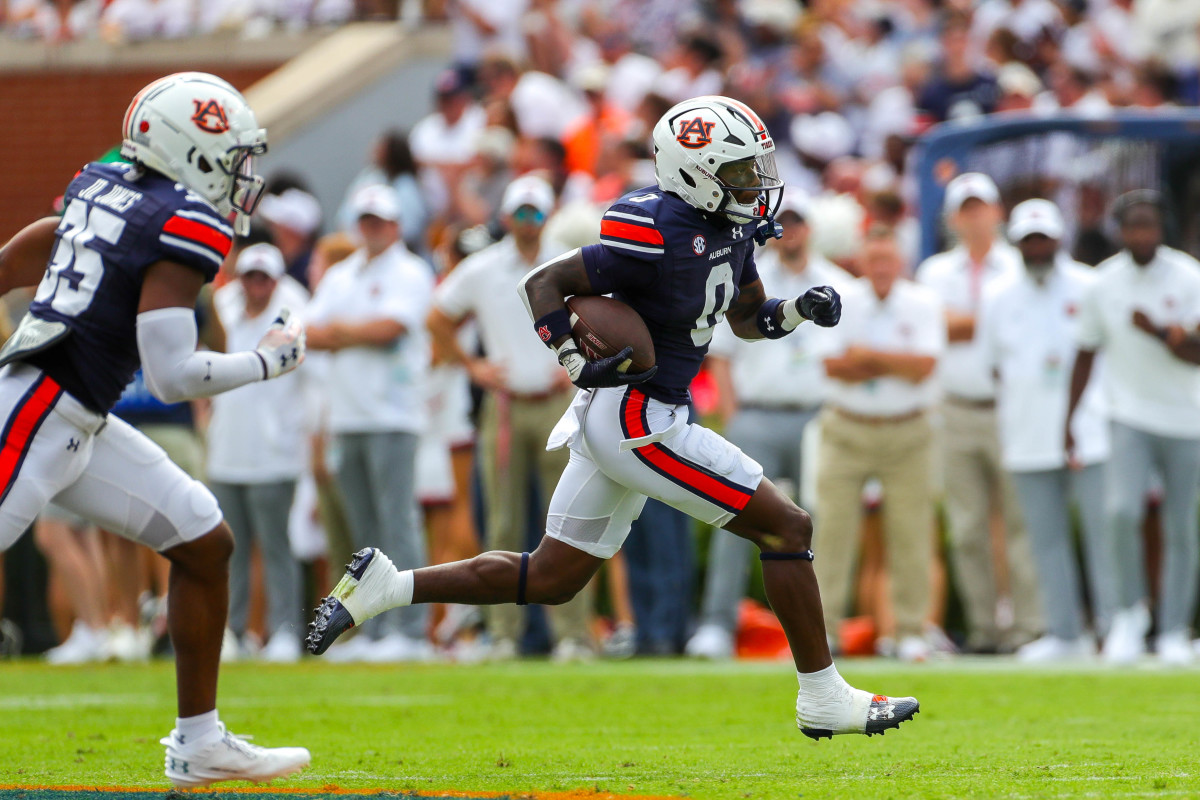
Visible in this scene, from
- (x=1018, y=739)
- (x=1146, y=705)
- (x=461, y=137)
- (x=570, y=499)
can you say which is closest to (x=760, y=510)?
(x=570, y=499)

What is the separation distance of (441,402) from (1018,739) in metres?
6.12

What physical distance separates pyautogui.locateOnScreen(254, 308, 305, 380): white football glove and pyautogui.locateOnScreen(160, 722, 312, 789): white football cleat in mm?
1144

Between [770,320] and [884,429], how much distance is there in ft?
15.5

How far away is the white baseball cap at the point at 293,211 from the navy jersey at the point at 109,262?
8555mm

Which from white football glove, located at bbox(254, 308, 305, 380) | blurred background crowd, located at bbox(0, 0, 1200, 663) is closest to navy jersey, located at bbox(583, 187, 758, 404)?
white football glove, located at bbox(254, 308, 305, 380)

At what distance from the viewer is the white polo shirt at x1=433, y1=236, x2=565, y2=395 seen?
10.7 meters

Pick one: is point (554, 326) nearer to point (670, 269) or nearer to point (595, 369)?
point (595, 369)

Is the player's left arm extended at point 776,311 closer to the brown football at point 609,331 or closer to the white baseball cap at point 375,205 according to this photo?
the brown football at point 609,331


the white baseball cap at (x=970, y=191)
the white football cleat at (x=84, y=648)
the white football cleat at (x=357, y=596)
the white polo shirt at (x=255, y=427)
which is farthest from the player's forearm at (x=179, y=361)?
the white baseball cap at (x=970, y=191)

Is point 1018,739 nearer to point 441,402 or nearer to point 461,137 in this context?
point 441,402

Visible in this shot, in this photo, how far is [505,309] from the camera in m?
10.8

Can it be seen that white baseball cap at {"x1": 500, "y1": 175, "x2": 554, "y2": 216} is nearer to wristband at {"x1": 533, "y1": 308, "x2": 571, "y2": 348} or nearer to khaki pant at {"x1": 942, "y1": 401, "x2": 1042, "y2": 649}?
khaki pant at {"x1": 942, "y1": 401, "x2": 1042, "y2": 649}

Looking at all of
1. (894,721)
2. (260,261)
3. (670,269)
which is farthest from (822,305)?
(260,261)

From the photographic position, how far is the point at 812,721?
5770 mm
